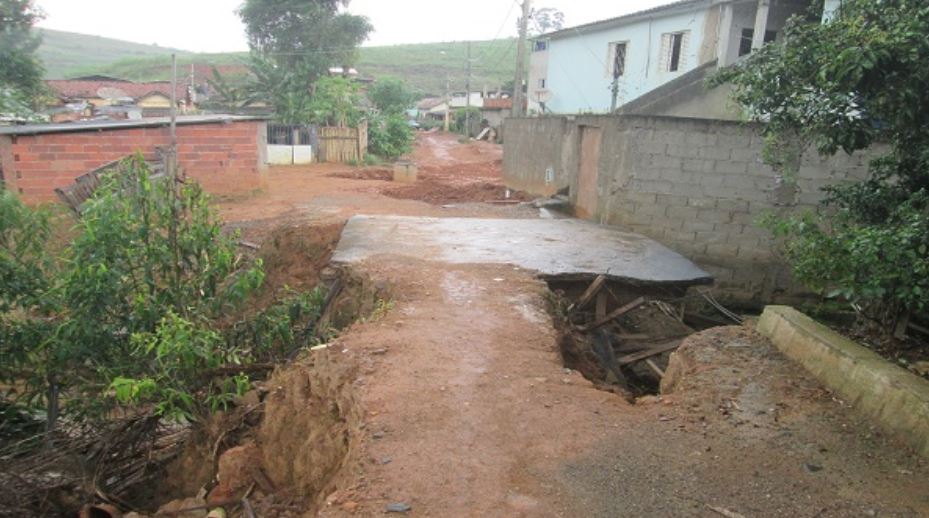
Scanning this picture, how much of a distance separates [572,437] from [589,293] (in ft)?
10.4

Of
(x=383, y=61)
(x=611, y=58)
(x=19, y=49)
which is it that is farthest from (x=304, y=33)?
(x=383, y=61)

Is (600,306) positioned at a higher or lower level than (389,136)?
lower

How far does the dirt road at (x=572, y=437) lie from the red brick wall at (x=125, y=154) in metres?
8.47

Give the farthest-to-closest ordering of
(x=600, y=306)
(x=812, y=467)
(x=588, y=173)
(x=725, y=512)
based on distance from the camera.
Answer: (x=588, y=173) < (x=600, y=306) < (x=812, y=467) < (x=725, y=512)

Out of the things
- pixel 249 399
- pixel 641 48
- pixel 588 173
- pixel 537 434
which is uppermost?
pixel 641 48

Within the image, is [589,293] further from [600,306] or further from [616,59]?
[616,59]

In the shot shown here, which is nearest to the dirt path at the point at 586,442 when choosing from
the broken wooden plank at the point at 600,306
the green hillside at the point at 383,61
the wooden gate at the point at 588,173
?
the broken wooden plank at the point at 600,306

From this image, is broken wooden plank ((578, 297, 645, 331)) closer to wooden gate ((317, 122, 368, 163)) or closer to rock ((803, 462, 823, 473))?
rock ((803, 462, 823, 473))

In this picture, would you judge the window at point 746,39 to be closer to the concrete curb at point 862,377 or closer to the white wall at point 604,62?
the white wall at point 604,62

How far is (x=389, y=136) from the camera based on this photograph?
27.3m

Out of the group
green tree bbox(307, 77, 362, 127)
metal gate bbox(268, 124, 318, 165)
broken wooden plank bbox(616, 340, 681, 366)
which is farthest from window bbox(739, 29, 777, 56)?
broken wooden plank bbox(616, 340, 681, 366)

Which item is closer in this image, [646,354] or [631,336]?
[646,354]

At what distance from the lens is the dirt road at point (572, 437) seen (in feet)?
8.98

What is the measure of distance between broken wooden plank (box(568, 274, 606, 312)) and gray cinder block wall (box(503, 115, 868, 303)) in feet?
9.00
